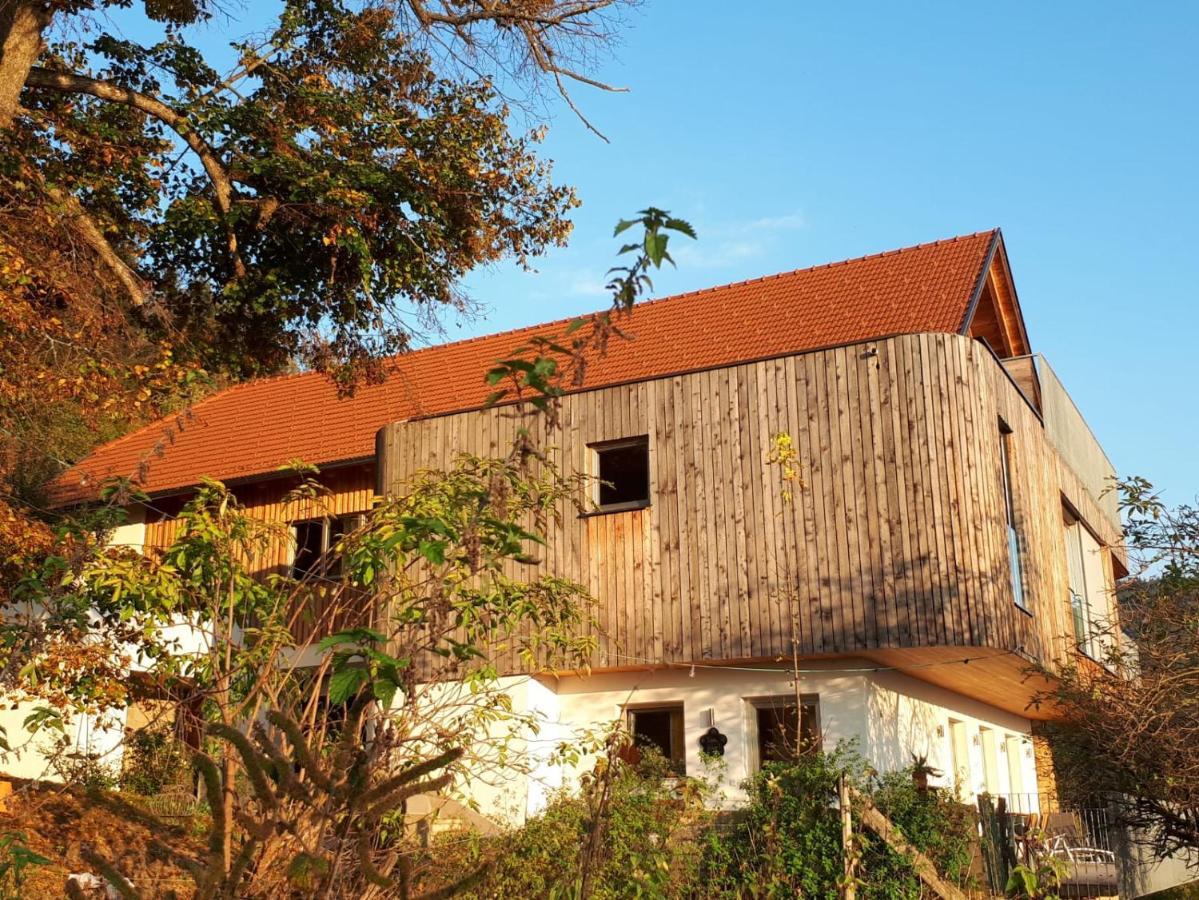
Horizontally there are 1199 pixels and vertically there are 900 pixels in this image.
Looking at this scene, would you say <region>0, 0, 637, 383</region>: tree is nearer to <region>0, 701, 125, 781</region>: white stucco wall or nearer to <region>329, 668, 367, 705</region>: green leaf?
<region>0, 701, 125, 781</region>: white stucco wall

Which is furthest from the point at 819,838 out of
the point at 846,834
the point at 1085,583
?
the point at 1085,583

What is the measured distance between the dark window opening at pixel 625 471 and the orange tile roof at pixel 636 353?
1109mm

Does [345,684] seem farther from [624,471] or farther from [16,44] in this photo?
[624,471]

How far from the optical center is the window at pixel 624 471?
16094 mm

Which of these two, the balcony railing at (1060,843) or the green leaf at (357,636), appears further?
the balcony railing at (1060,843)

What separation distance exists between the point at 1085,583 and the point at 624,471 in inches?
309

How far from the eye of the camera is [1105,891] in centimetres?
1413

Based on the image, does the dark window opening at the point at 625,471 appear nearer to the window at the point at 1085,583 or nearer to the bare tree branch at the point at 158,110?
the bare tree branch at the point at 158,110

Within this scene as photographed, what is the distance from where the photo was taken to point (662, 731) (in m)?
15.8

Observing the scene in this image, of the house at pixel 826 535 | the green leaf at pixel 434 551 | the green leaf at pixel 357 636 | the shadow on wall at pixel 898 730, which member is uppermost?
the house at pixel 826 535

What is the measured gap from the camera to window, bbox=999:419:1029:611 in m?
15.0

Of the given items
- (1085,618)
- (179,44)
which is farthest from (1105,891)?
(179,44)

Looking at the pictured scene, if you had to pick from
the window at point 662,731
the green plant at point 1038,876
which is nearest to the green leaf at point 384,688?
Answer: the green plant at point 1038,876

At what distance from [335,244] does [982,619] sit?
801 centimetres
